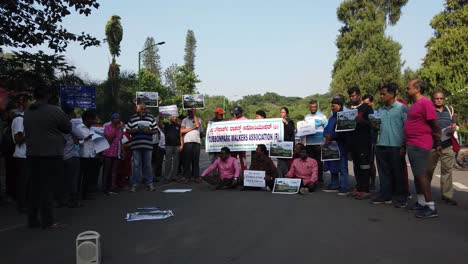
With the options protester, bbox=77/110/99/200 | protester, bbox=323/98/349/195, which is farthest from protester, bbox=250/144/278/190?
protester, bbox=77/110/99/200

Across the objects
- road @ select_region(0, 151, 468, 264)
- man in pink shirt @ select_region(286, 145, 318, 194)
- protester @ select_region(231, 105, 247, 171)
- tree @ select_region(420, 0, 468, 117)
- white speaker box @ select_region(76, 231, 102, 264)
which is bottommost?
road @ select_region(0, 151, 468, 264)

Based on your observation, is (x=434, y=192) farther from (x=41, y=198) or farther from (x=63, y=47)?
(x=63, y=47)

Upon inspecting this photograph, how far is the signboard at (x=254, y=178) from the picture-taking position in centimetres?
1006

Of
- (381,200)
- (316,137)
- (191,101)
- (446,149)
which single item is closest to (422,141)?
(381,200)

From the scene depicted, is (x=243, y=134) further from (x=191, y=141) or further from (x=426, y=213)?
(x=426, y=213)

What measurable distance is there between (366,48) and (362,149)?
36.2m

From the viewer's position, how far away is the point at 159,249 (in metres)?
5.07

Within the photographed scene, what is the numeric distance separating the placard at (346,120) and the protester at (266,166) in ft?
6.13

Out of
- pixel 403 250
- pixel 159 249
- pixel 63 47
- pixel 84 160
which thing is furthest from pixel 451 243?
pixel 63 47

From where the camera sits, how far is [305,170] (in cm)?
985

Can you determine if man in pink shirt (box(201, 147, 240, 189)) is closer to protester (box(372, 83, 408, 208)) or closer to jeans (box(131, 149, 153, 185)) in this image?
jeans (box(131, 149, 153, 185))

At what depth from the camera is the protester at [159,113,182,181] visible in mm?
12148

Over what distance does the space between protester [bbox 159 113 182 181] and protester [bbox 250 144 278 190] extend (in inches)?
101

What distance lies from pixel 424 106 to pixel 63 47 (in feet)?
24.1
